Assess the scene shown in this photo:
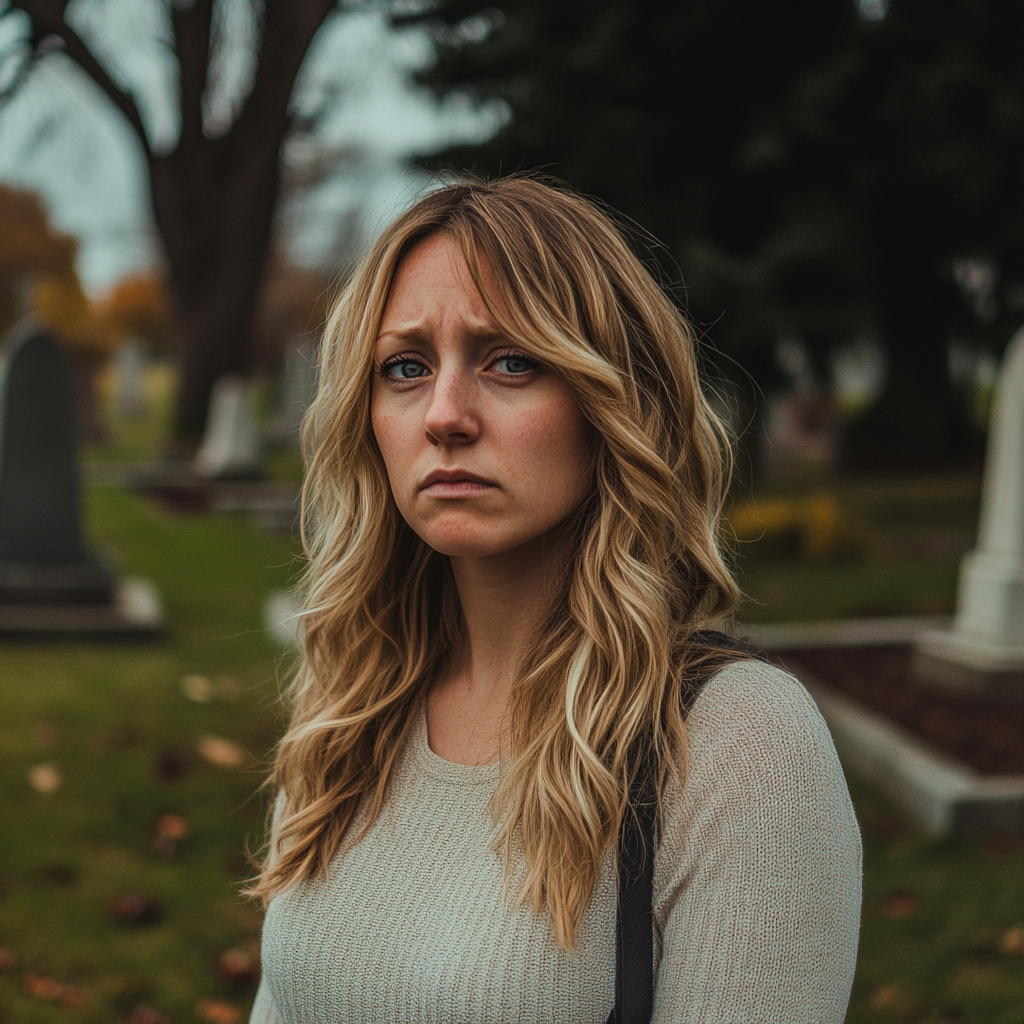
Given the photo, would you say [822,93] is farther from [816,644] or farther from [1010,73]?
[816,644]

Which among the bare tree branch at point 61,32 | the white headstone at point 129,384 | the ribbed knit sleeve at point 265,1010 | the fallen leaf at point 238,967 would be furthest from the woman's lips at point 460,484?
the white headstone at point 129,384

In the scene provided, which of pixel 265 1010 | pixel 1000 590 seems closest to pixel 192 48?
pixel 265 1010

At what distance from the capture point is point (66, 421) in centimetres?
855

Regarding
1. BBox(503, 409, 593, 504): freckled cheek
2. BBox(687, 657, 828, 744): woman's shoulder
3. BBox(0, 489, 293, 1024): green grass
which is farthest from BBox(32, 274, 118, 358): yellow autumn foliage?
BBox(687, 657, 828, 744): woman's shoulder

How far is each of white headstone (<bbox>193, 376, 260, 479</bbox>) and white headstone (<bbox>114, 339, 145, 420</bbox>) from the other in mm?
22045

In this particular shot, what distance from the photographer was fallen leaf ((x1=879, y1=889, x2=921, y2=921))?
14.2 feet

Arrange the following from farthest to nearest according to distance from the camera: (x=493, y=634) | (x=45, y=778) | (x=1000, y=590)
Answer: (x=1000, y=590) → (x=45, y=778) → (x=493, y=634)

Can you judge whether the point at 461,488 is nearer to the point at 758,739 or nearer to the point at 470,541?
the point at 470,541

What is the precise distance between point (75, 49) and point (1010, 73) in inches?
356

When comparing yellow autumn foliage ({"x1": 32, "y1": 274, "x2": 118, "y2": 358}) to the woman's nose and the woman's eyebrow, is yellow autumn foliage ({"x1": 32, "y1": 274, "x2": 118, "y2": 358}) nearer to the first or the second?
the woman's eyebrow

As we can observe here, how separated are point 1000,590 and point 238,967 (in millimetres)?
4796

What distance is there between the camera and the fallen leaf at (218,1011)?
11.8 feet

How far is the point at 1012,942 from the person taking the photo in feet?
13.4

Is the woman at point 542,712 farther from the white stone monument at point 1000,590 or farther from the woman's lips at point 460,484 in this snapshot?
the white stone monument at point 1000,590
